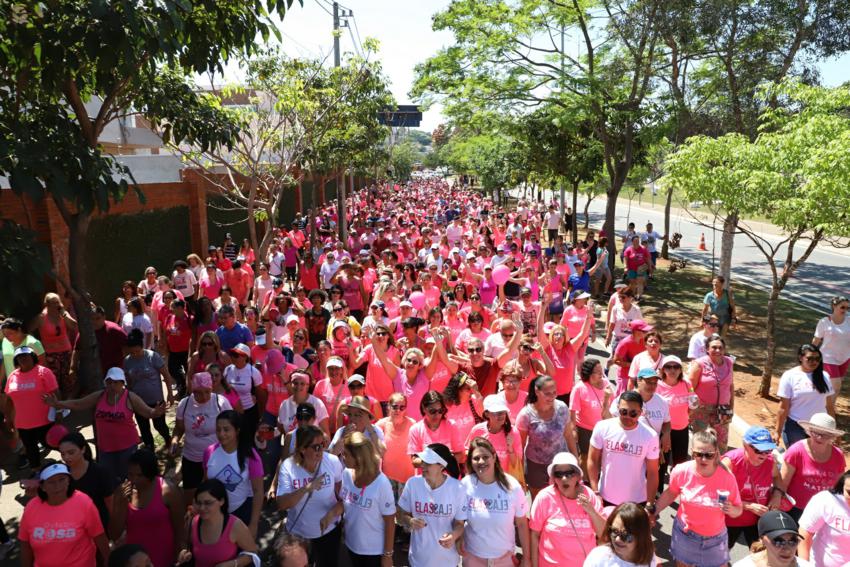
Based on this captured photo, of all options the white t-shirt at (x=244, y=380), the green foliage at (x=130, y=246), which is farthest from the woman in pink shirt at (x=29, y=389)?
the green foliage at (x=130, y=246)

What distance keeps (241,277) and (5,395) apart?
559 cm

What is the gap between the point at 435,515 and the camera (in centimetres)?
404

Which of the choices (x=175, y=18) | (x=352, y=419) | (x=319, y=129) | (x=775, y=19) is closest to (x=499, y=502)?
(x=352, y=419)

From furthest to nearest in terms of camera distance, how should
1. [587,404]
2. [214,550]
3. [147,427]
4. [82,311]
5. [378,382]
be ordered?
1. [82,311]
2. [147,427]
3. [378,382]
4. [587,404]
5. [214,550]

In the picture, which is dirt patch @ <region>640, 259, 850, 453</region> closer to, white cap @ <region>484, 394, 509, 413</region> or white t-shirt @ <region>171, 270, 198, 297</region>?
white cap @ <region>484, 394, 509, 413</region>

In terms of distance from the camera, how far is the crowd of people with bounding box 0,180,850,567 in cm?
396

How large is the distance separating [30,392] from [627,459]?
5532 millimetres

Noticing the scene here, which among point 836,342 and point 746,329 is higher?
point 836,342

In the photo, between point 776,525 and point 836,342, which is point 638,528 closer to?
point 776,525

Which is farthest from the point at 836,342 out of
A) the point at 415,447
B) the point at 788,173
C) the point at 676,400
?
the point at 415,447

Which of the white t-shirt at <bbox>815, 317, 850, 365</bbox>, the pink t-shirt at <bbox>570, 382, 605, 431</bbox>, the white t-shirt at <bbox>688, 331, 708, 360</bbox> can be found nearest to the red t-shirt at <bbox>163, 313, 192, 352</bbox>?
the pink t-shirt at <bbox>570, 382, 605, 431</bbox>

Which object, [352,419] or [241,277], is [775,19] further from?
[352,419]

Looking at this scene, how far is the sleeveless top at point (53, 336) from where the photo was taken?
7.71 m

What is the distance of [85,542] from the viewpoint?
403 centimetres
